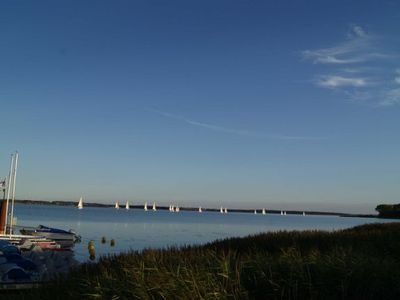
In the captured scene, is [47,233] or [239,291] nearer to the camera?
[239,291]

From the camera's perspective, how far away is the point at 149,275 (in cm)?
979

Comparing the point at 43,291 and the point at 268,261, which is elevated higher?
the point at 268,261

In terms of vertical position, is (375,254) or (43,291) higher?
(375,254)

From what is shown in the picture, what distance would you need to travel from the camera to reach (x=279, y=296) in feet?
31.5

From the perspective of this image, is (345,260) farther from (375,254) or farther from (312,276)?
(375,254)

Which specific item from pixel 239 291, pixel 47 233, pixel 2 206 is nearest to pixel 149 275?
pixel 239 291

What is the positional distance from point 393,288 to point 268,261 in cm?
243

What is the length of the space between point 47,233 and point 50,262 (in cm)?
2589

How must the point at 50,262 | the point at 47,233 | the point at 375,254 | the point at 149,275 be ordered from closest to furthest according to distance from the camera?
the point at 149,275, the point at 375,254, the point at 50,262, the point at 47,233

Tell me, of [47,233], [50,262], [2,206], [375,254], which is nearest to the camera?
[375,254]

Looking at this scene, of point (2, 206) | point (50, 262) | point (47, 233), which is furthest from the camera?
point (47, 233)

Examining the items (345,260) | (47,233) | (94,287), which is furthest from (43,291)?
(47,233)

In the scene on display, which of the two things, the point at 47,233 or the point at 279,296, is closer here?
the point at 279,296

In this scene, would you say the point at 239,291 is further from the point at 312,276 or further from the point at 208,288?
the point at 312,276
